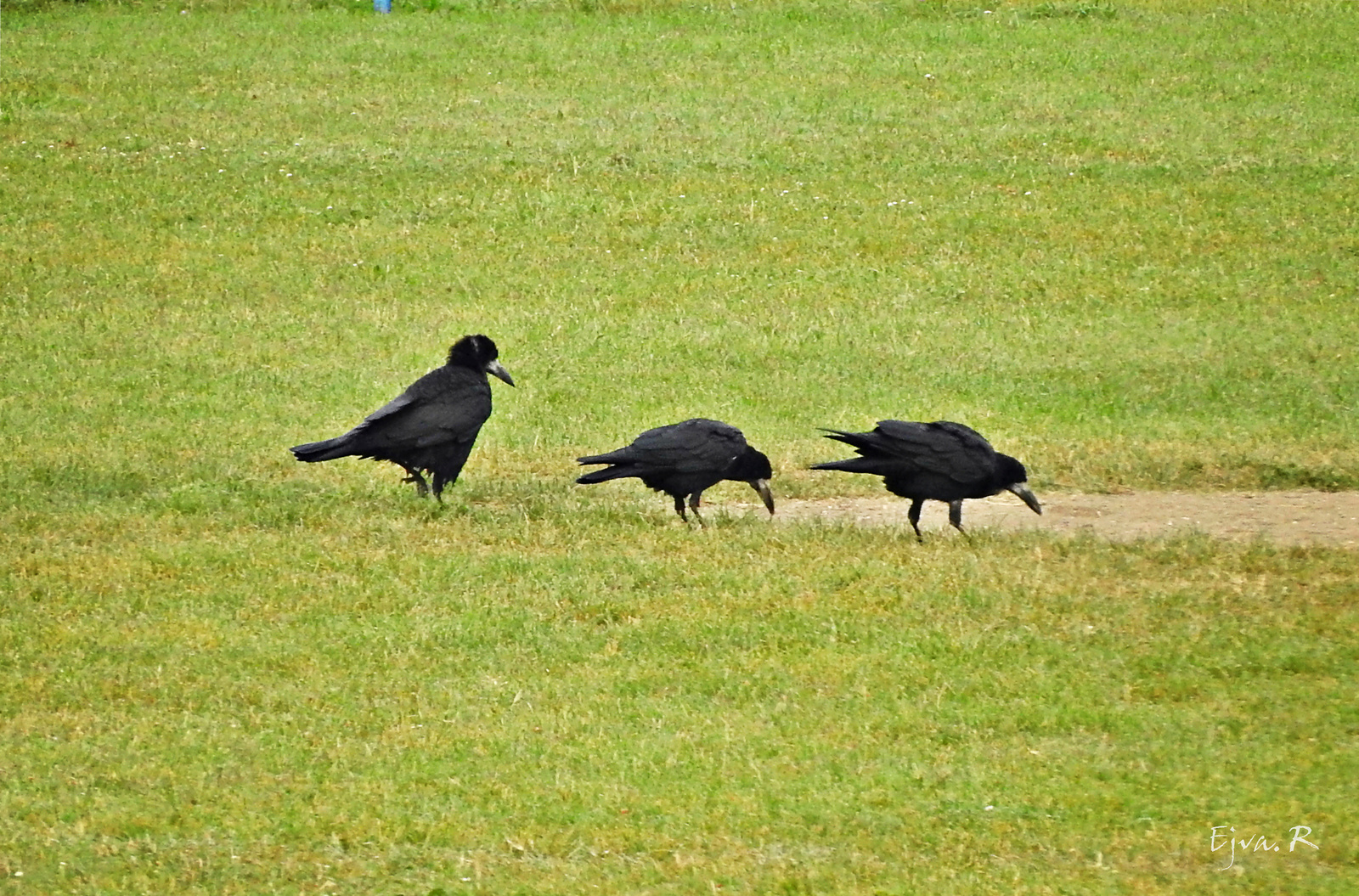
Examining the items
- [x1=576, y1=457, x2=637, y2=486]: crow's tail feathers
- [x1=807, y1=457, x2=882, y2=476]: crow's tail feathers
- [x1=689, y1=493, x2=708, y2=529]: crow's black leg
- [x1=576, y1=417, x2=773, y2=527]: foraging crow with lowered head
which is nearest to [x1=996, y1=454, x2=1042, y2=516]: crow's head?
[x1=807, y1=457, x2=882, y2=476]: crow's tail feathers

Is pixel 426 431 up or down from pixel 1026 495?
up

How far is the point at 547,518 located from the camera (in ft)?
37.5

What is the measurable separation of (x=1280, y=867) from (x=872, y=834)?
1.39 metres

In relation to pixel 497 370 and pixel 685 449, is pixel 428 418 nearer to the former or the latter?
pixel 497 370

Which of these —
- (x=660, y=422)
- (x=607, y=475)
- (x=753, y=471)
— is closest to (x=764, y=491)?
(x=753, y=471)

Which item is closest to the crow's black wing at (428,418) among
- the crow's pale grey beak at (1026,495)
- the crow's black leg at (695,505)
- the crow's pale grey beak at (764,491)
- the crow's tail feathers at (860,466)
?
the crow's black leg at (695,505)

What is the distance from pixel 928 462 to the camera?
36.9 feet

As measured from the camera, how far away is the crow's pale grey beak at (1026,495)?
11750 mm

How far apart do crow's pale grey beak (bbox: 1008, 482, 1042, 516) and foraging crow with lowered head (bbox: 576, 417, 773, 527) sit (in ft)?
5.48

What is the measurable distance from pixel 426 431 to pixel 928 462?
3013mm

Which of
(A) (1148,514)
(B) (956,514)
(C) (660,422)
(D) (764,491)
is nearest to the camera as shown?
(B) (956,514)

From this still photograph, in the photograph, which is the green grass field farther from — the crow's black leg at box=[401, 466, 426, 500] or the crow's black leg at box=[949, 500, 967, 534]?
the crow's black leg at box=[949, 500, 967, 534]

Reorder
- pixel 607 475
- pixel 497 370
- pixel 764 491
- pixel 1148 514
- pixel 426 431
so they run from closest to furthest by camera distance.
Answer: pixel 607 475 < pixel 426 431 < pixel 764 491 < pixel 1148 514 < pixel 497 370

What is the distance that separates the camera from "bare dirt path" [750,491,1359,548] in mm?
11867
